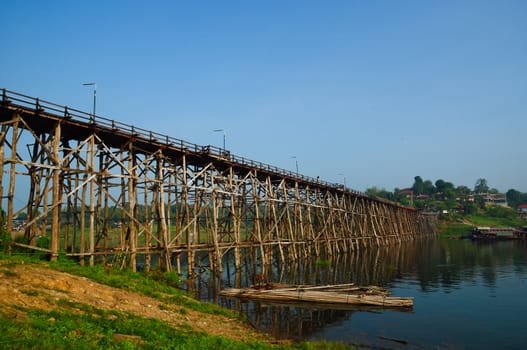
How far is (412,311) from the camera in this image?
1828cm

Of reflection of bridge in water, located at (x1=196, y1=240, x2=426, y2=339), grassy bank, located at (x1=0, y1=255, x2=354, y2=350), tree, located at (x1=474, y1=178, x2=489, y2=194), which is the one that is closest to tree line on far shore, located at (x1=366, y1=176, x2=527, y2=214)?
tree, located at (x1=474, y1=178, x2=489, y2=194)

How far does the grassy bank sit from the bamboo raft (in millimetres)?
4291

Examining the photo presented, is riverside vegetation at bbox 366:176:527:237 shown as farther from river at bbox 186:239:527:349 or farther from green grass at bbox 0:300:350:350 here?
green grass at bbox 0:300:350:350

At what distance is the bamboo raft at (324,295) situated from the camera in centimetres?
1836

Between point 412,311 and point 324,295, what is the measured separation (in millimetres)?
4406

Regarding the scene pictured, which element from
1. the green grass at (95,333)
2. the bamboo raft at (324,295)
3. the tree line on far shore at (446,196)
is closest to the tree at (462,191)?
the tree line on far shore at (446,196)

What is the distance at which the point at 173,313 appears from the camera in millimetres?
12859

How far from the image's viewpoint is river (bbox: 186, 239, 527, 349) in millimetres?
14031

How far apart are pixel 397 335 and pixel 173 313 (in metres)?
8.69

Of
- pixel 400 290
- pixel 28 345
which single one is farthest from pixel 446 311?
pixel 28 345

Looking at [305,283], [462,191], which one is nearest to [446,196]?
[462,191]

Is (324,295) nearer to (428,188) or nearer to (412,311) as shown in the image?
(412,311)

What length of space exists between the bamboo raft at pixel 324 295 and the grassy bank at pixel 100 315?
4.29 m

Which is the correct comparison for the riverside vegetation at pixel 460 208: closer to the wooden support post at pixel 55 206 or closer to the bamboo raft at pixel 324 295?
the bamboo raft at pixel 324 295
